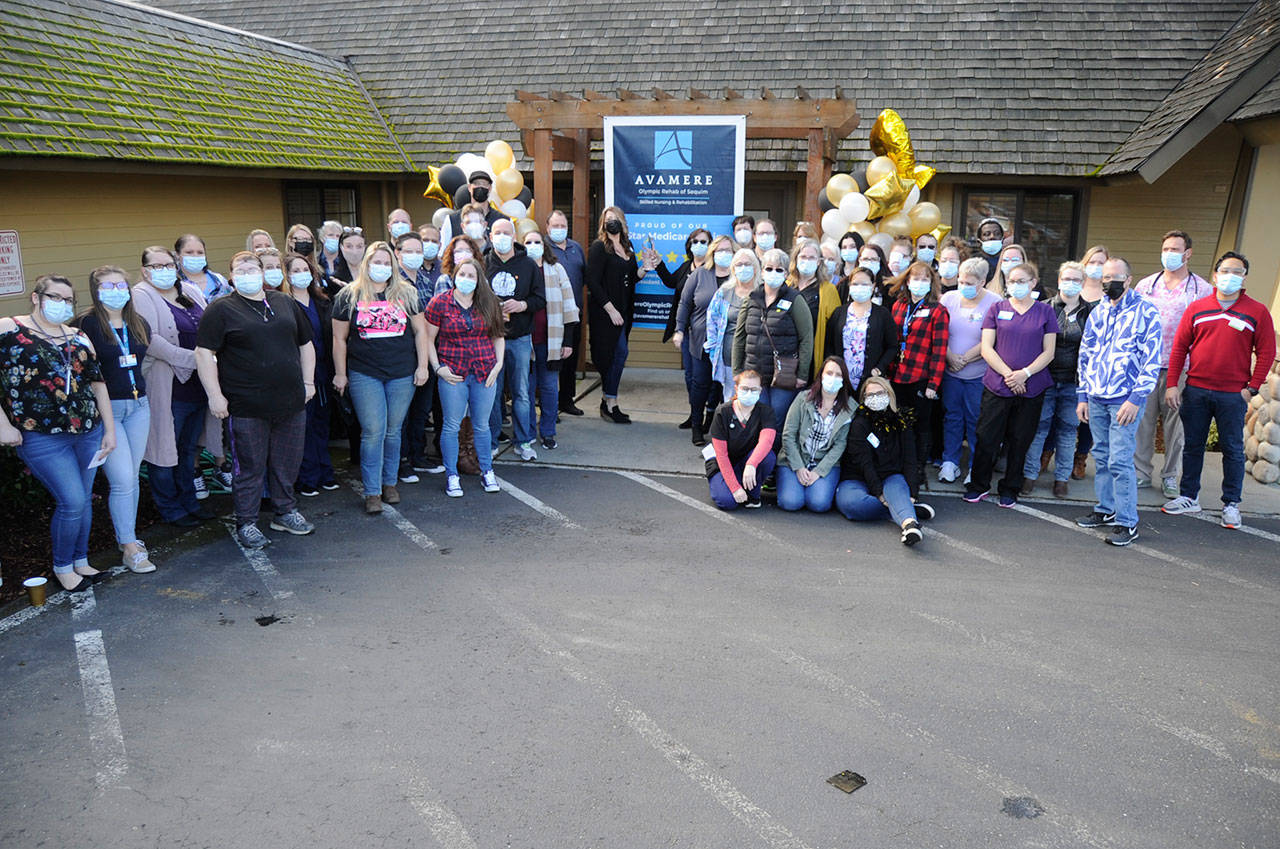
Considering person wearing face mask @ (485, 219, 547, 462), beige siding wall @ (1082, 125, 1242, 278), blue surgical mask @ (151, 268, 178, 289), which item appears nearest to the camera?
blue surgical mask @ (151, 268, 178, 289)

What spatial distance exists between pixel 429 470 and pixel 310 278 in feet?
6.83

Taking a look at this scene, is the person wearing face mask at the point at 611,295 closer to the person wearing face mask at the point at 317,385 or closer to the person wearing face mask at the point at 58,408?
the person wearing face mask at the point at 317,385

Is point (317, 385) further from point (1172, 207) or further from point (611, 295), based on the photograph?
point (1172, 207)

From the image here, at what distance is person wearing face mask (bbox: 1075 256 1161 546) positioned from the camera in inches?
266

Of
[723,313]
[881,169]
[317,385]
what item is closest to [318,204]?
[317,385]

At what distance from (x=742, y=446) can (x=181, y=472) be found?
4183mm

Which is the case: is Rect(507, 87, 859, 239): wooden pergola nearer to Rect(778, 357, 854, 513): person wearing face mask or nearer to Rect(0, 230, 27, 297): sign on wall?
Rect(778, 357, 854, 513): person wearing face mask

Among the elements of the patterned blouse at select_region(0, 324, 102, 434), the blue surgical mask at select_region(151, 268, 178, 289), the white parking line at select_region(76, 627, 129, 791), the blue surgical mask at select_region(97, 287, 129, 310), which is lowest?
the white parking line at select_region(76, 627, 129, 791)

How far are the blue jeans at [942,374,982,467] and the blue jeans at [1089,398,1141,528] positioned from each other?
957 mm

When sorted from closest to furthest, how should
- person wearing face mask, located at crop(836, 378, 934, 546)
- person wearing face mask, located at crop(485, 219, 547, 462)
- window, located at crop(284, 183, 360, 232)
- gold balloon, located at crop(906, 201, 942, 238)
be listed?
person wearing face mask, located at crop(836, 378, 934, 546) < person wearing face mask, located at crop(485, 219, 547, 462) < gold balloon, located at crop(906, 201, 942, 238) < window, located at crop(284, 183, 360, 232)

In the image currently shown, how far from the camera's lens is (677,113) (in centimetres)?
999

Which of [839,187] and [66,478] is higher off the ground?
[839,187]

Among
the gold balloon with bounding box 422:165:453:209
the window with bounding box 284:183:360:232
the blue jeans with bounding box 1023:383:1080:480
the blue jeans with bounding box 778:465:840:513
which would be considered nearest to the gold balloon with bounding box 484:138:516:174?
the gold balloon with bounding box 422:165:453:209

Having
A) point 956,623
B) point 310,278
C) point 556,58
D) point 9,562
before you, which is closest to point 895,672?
point 956,623
